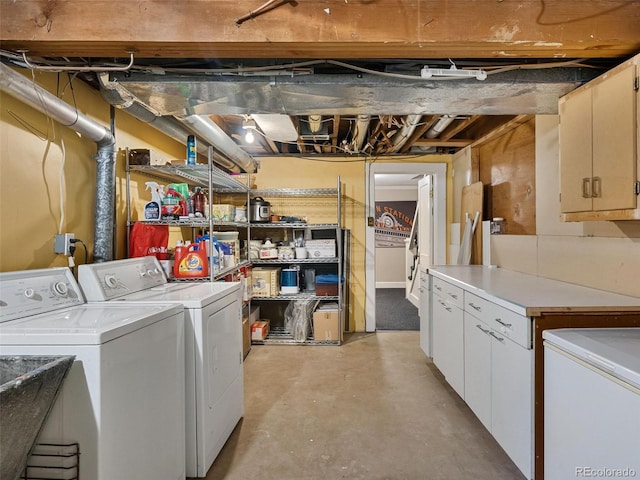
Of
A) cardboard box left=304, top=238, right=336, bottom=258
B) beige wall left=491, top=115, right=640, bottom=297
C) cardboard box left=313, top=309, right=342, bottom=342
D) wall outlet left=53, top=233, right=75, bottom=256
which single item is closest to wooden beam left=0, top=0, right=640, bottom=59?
wall outlet left=53, top=233, right=75, bottom=256

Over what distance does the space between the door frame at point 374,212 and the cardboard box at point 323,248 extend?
21.0 inches

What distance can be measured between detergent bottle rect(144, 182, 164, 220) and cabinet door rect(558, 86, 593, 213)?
8.46 feet

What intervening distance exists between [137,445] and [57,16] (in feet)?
5.93

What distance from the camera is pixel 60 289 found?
5.30 feet

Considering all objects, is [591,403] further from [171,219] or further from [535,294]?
[171,219]

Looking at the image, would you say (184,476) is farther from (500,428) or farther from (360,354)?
(360,354)

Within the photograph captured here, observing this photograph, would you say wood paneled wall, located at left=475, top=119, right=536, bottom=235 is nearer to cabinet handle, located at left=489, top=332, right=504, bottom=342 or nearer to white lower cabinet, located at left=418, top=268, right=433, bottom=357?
white lower cabinet, located at left=418, top=268, right=433, bottom=357

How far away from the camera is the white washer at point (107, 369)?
1.11 m

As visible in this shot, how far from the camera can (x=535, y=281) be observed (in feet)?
7.52

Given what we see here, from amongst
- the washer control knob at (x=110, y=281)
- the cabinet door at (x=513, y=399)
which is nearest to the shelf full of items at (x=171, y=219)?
the washer control knob at (x=110, y=281)

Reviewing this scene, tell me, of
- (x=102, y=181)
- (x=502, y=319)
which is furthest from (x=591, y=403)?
(x=102, y=181)

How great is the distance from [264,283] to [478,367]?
239 centimetres

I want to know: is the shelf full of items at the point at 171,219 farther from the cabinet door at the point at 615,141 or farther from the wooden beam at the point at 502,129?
the wooden beam at the point at 502,129

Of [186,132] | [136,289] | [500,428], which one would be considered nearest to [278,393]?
[136,289]
